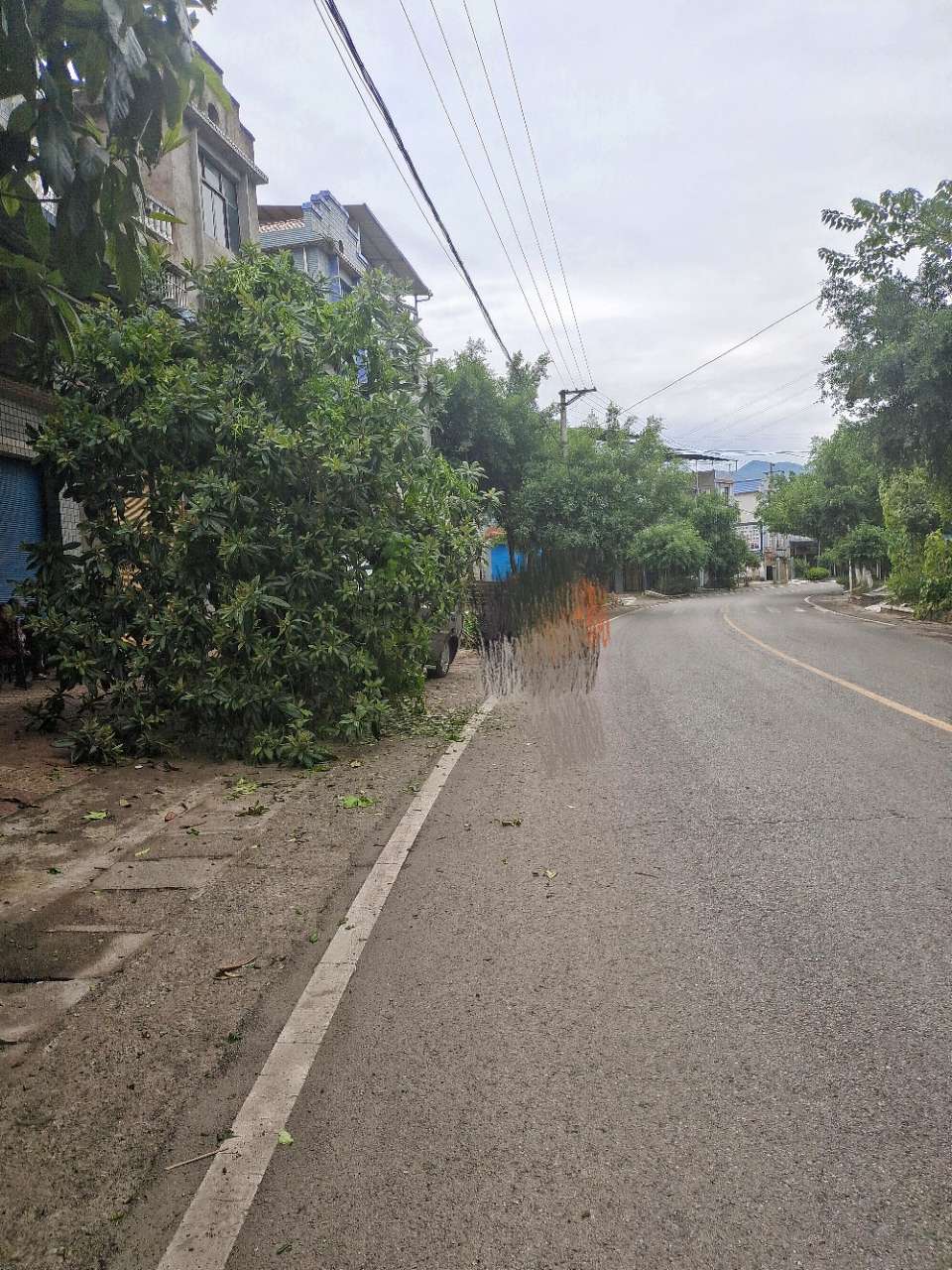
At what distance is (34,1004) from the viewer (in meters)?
3.88

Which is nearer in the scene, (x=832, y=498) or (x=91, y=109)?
(x=91, y=109)

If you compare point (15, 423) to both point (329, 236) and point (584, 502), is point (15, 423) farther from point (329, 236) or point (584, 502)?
point (584, 502)

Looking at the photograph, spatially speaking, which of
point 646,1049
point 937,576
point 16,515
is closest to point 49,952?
point 646,1049

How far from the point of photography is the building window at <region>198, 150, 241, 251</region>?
23.0m

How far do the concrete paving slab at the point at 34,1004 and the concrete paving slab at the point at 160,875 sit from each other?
48.4 inches

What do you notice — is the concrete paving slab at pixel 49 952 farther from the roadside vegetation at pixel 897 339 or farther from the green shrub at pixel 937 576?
the green shrub at pixel 937 576

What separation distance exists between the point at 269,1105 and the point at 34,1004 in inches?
53.1

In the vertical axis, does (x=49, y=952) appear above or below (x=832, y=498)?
below

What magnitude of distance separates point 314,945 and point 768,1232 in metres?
2.44

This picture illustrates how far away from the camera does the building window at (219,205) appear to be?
23.0m

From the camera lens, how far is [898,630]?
78.5 feet

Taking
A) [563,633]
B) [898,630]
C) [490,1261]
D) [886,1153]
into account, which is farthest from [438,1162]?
[898,630]

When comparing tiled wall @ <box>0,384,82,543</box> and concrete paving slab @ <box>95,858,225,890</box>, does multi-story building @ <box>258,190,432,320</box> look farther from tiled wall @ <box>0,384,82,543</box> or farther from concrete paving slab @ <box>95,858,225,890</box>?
concrete paving slab @ <box>95,858,225,890</box>

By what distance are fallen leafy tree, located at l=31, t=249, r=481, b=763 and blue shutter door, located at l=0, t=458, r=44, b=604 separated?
18.4ft
